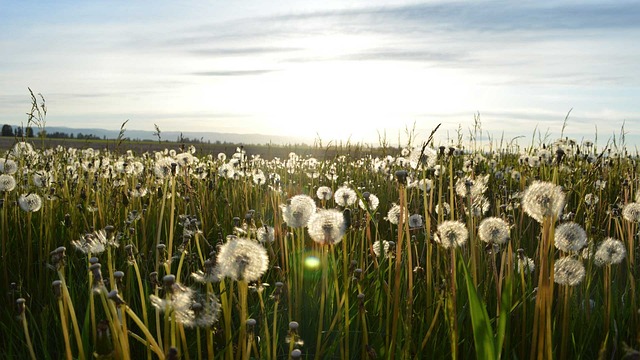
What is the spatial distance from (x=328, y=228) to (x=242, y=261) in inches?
16.5

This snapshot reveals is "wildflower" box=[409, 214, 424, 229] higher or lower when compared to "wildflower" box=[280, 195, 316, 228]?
lower

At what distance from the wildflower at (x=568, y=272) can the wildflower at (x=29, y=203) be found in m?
3.17

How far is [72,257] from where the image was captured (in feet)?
12.5

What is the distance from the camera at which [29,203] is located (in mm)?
3879

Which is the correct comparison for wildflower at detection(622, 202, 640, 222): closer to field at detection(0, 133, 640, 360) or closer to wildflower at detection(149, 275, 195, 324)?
field at detection(0, 133, 640, 360)

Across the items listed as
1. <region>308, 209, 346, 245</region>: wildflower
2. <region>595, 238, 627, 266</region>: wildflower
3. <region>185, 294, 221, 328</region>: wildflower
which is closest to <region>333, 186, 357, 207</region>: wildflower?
<region>308, 209, 346, 245</region>: wildflower

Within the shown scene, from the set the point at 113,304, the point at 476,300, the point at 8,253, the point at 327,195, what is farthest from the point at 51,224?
the point at 476,300

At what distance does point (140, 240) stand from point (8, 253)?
88 centimetres

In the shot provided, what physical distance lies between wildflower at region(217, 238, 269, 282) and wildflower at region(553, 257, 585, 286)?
1.25m

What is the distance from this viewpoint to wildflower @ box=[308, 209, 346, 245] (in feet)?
6.57

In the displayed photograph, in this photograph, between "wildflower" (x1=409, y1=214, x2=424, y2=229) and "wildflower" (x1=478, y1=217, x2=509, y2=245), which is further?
"wildflower" (x1=409, y1=214, x2=424, y2=229)

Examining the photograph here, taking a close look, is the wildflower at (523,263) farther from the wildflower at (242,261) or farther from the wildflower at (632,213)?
the wildflower at (242,261)

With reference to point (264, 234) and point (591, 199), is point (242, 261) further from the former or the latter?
point (591, 199)

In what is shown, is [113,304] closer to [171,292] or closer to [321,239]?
[171,292]
